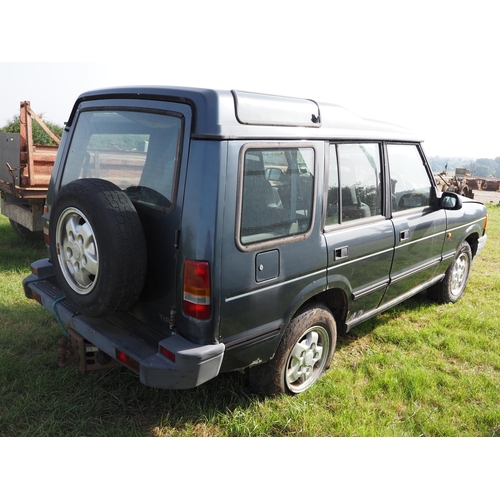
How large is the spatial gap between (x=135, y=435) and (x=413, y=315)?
10.6 ft

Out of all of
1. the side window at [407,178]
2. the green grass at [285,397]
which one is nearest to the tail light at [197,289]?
the green grass at [285,397]

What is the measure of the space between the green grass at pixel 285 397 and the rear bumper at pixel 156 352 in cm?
55

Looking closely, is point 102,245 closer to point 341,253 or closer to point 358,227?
point 341,253

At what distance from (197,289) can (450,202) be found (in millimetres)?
2957

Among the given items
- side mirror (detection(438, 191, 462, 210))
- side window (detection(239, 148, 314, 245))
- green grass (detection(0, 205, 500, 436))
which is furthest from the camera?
side mirror (detection(438, 191, 462, 210))

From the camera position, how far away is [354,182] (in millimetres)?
3424

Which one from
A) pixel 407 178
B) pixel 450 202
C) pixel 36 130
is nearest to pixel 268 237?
pixel 407 178

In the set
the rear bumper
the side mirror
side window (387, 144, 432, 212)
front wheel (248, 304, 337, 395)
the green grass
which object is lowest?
the green grass

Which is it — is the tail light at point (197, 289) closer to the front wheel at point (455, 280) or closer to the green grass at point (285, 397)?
the green grass at point (285, 397)

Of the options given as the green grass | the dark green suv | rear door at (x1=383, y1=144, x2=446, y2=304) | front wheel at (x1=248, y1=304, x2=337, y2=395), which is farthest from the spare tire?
rear door at (x1=383, y1=144, x2=446, y2=304)

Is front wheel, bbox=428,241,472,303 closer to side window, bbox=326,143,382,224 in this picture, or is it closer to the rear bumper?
side window, bbox=326,143,382,224

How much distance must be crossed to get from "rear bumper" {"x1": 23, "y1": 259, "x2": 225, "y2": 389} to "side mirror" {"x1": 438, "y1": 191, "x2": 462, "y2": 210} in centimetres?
286

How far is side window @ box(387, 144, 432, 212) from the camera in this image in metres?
3.92
